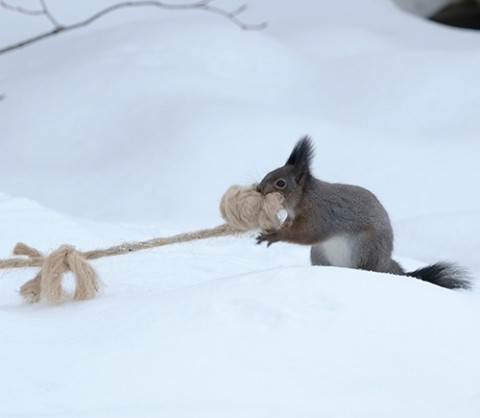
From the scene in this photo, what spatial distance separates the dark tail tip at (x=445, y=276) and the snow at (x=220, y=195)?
4.2 inches

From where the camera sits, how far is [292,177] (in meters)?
3.30

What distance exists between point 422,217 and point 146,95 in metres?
2.23

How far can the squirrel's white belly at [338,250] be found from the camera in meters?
3.35

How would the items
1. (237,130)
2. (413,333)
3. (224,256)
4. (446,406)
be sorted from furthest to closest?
(237,130) < (224,256) < (413,333) < (446,406)

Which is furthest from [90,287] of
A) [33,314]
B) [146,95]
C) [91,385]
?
[146,95]

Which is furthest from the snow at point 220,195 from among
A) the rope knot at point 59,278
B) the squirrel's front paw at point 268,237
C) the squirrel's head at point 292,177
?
the squirrel's head at point 292,177

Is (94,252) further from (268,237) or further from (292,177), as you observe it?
(292,177)

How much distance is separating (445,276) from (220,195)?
2378 millimetres

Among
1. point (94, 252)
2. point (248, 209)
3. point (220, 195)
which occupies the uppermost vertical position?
point (248, 209)

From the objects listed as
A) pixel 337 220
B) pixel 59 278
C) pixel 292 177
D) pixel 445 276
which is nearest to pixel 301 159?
pixel 292 177

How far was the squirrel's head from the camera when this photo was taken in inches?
129

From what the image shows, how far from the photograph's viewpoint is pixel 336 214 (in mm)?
3316

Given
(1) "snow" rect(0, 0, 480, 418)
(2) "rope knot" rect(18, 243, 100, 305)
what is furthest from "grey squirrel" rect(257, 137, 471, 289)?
(2) "rope knot" rect(18, 243, 100, 305)

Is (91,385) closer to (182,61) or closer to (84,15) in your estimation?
(182,61)
